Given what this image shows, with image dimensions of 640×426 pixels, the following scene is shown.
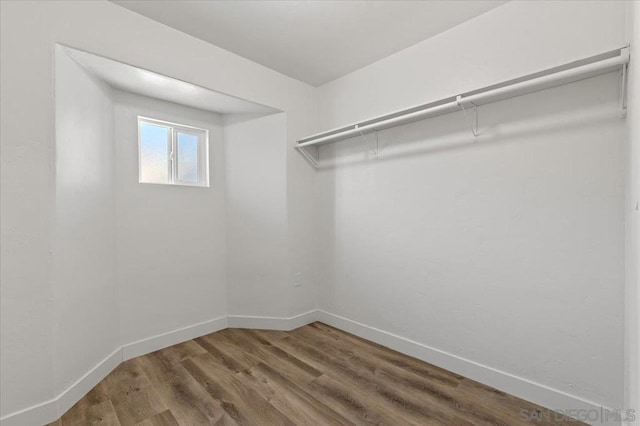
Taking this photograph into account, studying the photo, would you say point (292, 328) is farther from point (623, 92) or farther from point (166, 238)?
point (623, 92)

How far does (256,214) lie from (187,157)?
0.90m

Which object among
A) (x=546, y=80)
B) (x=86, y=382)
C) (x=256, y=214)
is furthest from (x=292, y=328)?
(x=546, y=80)

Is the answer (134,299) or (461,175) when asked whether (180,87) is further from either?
(461,175)

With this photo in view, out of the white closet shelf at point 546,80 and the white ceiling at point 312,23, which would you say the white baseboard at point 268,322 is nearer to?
the white closet shelf at point 546,80

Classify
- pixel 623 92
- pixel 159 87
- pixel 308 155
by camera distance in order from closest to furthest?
pixel 623 92
pixel 159 87
pixel 308 155

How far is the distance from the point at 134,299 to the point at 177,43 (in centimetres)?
213

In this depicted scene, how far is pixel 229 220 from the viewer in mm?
3117

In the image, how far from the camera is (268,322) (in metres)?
3.02

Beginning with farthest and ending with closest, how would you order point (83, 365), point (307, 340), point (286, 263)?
point (286, 263), point (307, 340), point (83, 365)

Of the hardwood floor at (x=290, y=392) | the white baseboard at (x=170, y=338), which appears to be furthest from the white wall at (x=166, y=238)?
the hardwood floor at (x=290, y=392)

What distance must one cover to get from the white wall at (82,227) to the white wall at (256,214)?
1053 mm

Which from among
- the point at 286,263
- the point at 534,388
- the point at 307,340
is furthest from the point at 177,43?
the point at 534,388

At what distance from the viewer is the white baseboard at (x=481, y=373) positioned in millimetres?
1707

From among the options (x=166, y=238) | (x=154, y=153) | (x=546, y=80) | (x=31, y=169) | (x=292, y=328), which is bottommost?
(x=292, y=328)
